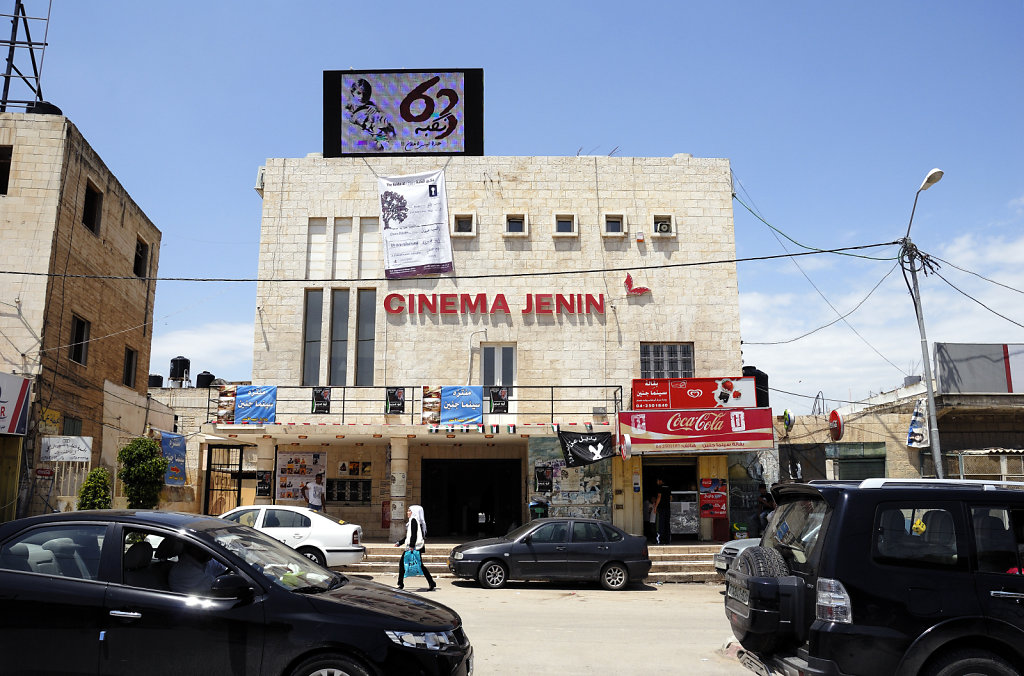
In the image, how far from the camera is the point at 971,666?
5.34 m

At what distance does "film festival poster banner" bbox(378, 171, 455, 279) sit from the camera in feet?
76.5

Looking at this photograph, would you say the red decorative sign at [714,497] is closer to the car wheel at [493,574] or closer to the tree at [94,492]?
the car wheel at [493,574]

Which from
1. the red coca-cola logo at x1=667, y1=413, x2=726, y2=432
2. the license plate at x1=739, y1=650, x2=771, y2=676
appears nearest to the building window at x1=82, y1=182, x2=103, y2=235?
the red coca-cola logo at x1=667, y1=413, x2=726, y2=432

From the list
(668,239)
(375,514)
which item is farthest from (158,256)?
(668,239)

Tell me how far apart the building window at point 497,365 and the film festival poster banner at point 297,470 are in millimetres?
5435

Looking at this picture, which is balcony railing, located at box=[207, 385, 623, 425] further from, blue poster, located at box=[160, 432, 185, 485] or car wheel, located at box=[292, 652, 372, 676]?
car wheel, located at box=[292, 652, 372, 676]

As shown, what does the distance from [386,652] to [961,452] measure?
21504 millimetres

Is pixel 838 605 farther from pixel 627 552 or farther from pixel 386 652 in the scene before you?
pixel 627 552

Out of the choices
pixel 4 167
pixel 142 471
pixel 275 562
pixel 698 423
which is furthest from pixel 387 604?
pixel 4 167

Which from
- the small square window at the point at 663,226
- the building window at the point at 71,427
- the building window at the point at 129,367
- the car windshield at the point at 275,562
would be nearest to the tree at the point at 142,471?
the building window at the point at 71,427

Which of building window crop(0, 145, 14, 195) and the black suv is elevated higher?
building window crop(0, 145, 14, 195)

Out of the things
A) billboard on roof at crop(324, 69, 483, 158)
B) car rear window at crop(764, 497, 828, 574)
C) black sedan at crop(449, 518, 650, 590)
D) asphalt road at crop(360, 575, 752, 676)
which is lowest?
asphalt road at crop(360, 575, 752, 676)

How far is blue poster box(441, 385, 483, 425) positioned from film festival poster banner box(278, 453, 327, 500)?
14.8 ft

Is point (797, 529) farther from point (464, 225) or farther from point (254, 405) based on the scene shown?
point (464, 225)
